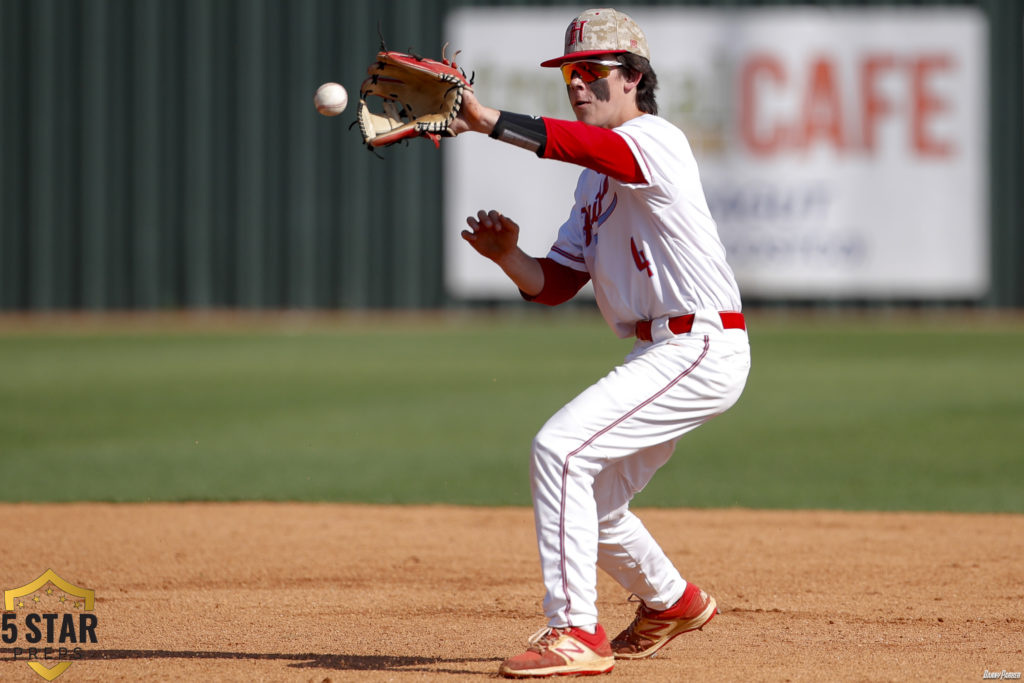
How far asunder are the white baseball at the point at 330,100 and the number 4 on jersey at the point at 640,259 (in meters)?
0.83

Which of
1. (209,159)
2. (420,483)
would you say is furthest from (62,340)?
(420,483)

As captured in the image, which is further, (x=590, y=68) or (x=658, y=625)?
(x=658, y=625)

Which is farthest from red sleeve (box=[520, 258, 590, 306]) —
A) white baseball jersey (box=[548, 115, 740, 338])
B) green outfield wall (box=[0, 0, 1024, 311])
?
green outfield wall (box=[0, 0, 1024, 311])

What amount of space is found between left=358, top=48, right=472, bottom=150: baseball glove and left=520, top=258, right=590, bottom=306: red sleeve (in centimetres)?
66

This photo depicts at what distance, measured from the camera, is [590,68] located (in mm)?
3338

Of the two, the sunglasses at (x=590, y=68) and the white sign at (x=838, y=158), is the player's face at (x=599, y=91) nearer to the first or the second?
the sunglasses at (x=590, y=68)

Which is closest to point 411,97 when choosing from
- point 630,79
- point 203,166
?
point 630,79

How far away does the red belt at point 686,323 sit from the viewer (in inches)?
130

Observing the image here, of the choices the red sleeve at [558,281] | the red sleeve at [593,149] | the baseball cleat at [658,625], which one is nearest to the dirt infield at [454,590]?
the baseball cleat at [658,625]

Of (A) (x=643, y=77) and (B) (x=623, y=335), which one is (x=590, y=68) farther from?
(B) (x=623, y=335)

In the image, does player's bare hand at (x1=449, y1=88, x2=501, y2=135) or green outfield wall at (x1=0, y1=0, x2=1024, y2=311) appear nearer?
player's bare hand at (x1=449, y1=88, x2=501, y2=135)

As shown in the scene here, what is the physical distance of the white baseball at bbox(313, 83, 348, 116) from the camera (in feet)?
11.1

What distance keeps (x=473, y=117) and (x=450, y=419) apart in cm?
609

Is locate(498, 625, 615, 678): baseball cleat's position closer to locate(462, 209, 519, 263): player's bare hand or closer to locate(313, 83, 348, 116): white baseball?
locate(462, 209, 519, 263): player's bare hand
